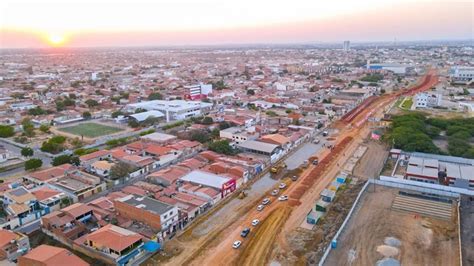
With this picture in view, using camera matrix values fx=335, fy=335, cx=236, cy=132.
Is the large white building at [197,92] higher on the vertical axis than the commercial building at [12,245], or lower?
higher

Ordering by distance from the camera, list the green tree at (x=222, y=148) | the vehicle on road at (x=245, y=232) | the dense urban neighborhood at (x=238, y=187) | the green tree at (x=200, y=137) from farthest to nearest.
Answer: the green tree at (x=200, y=137) < the green tree at (x=222, y=148) < the vehicle on road at (x=245, y=232) < the dense urban neighborhood at (x=238, y=187)

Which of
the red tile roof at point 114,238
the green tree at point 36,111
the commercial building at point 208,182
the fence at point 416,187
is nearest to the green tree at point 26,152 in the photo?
the commercial building at point 208,182

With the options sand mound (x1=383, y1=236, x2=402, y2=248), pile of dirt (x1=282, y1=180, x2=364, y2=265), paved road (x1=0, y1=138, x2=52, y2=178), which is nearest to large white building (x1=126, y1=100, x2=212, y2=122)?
paved road (x1=0, y1=138, x2=52, y2=178)

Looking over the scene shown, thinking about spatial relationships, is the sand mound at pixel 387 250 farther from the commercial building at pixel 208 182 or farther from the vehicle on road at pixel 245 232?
the commercial building at pixel 208 182

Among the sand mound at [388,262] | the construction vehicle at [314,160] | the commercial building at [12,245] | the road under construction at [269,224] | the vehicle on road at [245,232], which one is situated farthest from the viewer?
the construction vehicle at [314,160]

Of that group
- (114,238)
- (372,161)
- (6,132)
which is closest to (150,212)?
(114,238)

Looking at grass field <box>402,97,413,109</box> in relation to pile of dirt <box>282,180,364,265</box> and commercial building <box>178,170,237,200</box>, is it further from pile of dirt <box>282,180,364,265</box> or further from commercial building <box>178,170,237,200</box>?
commercial building <box>178,170,237,200</box>
